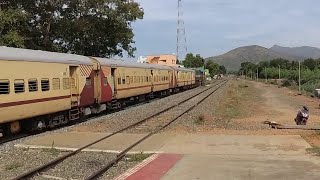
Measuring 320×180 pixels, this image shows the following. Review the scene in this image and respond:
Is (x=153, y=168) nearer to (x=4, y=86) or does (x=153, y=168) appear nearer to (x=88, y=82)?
(x=4, y=86)

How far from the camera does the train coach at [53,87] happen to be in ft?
53.0

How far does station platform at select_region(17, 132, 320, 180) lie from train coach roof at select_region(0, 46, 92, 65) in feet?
9.21

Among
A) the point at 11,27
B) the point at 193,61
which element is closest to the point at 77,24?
the point at 11,27

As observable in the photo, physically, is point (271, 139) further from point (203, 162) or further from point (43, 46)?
point (43, 46)

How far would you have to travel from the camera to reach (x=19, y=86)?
655 inches

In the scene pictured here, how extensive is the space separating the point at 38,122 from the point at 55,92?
4.92ft

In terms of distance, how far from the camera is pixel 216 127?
781 inches

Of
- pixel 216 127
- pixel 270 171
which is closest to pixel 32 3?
pixel 216 127

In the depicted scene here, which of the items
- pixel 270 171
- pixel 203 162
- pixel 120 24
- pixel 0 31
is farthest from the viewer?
pixel 120 24

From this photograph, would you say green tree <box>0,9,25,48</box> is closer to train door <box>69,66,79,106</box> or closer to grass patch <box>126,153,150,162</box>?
train door <box>69,66,79,106</box>

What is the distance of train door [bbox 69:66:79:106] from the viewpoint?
21656mm

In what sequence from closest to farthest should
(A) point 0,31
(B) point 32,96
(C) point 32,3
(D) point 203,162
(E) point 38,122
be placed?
(D) point 203,162 < (B) point 32,96 < (E) point 38,122 < (A) point 0,31 < (C) point 32,3

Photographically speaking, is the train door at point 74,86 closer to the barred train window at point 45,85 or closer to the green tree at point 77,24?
the barred train window at point 45,85

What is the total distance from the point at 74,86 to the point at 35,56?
409cm
